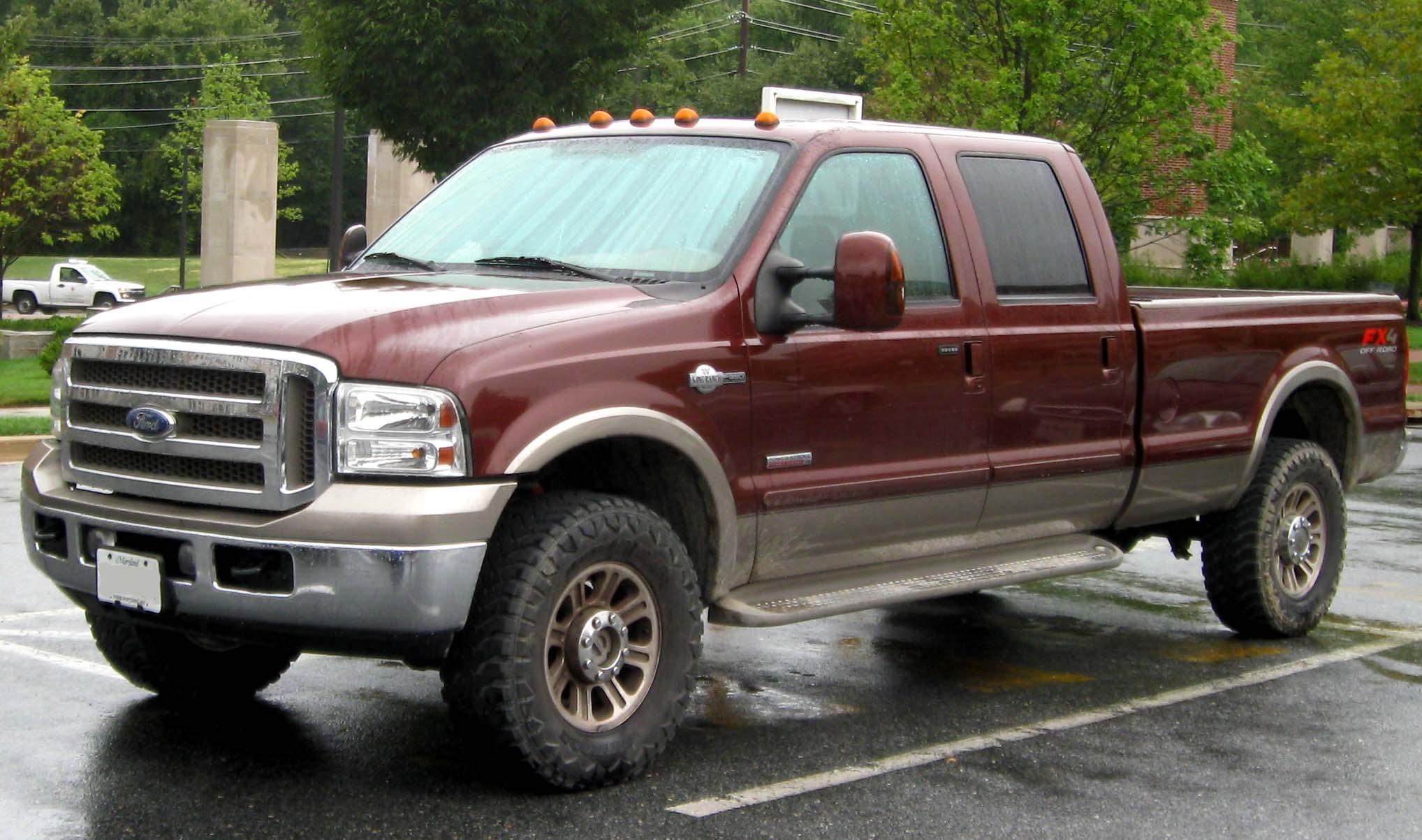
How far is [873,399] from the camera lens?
19.8ft

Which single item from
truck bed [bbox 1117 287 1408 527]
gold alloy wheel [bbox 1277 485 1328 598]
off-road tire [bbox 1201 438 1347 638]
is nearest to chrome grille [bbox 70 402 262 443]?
truck bed [bbox 1117 287 1408 527]

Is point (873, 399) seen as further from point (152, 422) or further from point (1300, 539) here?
point (1300, 539)

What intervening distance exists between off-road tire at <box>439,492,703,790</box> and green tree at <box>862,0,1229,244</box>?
18.6 meters

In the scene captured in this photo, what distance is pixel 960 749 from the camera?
5.85 meters

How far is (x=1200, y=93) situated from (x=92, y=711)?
67.1 feet

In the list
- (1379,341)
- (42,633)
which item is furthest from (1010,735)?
(42,633)

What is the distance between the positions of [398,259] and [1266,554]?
154 inches

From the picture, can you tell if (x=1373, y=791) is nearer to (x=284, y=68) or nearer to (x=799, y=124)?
(x=799, y=124)

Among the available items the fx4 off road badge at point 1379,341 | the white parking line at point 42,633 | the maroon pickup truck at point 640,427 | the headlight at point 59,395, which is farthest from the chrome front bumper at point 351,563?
the fx4 off road badge at point 1379,341

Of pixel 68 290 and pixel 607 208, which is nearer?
pixel 607 208

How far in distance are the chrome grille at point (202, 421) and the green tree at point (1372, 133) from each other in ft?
106

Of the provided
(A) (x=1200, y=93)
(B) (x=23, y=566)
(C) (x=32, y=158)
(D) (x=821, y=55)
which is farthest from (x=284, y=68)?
(B) (x=23, y=566)

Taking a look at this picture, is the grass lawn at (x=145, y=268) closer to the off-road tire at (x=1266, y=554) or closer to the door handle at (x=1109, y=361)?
the off-road tire at (x=1266, y=554)

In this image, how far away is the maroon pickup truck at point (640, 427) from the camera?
4824 mm
